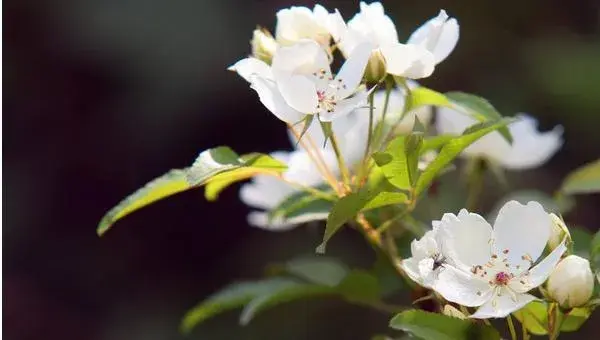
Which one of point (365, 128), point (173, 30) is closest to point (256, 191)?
point (365, 128)

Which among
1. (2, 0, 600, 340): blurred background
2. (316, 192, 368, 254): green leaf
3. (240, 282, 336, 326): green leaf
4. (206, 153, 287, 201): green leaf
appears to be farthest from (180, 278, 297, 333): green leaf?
(2, 0, 600, 340): blurred background

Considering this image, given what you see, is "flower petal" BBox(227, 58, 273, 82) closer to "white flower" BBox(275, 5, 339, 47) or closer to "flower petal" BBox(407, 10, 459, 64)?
"white flower" BBox(275, 5, 339, 47)

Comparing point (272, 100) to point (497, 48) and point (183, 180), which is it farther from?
point (497, 48)

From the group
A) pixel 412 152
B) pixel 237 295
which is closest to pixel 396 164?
pixel 412 152

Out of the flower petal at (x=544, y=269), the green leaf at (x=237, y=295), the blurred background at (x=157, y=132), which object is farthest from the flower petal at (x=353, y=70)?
the blurred background at (x=157, y=132)

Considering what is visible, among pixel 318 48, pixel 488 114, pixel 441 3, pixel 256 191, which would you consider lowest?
pixel 441 3

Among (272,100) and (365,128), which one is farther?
(365,128)
